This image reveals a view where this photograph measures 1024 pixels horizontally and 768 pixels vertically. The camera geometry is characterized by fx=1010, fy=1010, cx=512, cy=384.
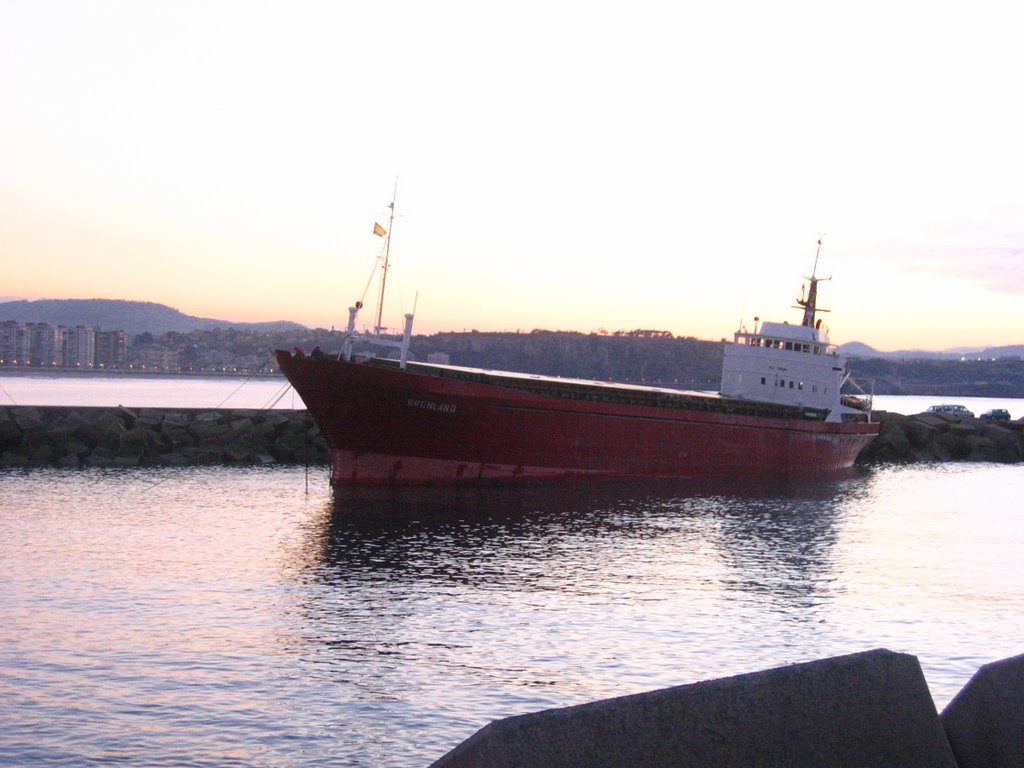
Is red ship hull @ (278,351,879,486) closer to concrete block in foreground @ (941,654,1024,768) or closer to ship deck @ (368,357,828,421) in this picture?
ship deck @ (368,357,828,421)

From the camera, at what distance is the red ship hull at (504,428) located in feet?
101

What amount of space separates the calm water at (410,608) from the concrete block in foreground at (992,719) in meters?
5.68

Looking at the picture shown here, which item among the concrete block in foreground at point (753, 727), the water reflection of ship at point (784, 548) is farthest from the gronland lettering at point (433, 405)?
the concrete block in foreground at point (753, 727)

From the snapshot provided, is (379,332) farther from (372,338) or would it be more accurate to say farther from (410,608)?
(410,608)

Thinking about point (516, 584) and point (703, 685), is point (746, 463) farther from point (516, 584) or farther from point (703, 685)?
point (703, 685)

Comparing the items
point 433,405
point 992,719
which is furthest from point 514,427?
point 992,719

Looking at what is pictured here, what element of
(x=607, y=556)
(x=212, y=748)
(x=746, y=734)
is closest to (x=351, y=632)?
(x=212, y=748)

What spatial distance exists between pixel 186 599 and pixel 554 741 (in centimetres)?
1385

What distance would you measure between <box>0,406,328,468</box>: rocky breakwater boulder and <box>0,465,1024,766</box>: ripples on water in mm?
8642

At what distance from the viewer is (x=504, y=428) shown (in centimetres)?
3281

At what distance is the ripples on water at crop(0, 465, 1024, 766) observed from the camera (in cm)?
1111

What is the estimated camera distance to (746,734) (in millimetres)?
4922

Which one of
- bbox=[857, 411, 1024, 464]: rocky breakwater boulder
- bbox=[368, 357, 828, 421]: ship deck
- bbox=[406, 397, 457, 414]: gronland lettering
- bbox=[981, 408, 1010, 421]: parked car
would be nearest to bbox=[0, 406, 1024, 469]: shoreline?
bbox=[368, 357, 828, 421]: ship deck

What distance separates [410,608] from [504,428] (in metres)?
16.4
